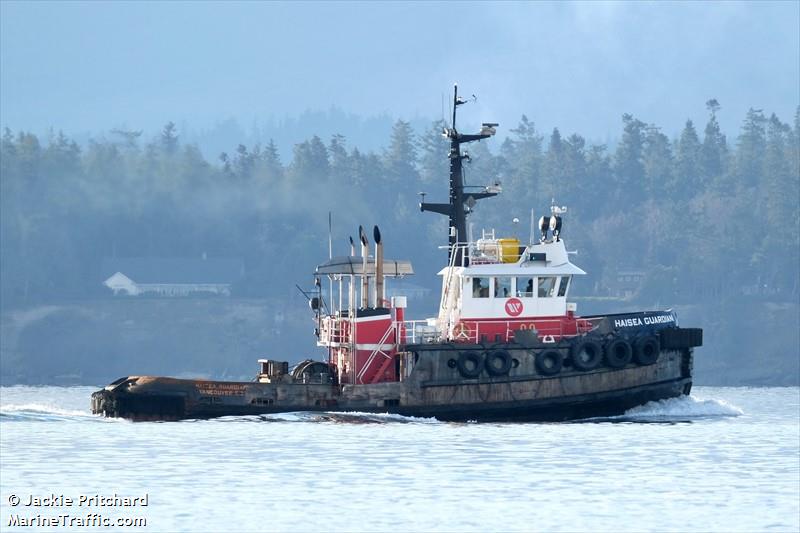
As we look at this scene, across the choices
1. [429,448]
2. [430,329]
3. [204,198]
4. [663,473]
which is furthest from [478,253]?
[204,198]

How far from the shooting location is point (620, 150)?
5945 inches

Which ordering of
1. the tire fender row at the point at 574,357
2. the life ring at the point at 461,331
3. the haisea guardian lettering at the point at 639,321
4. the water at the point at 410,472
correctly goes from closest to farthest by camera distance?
the water at the point at 410,472, the tire fender row at the point at 574,357, the life ring at the point at 461,331, the haisea guardian lettering at the point at 639,321

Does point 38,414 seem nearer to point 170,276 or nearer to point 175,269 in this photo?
point 170,276

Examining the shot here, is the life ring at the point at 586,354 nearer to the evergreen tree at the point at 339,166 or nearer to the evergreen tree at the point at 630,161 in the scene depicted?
the evergreen tree at the point at 339,166

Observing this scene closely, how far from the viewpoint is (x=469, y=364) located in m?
45.4

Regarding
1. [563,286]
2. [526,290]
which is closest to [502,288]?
[526,290]

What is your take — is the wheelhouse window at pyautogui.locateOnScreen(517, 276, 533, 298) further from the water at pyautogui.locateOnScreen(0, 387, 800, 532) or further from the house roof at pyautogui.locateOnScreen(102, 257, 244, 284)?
the house roof at pyautogui.locateOnScreen(102, 257, 244, 284)

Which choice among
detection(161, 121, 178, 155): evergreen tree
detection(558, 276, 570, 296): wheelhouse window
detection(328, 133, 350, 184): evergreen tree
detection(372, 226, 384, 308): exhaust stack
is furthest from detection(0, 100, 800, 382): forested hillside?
detection(372, 226, 384, 308): exhaust stack

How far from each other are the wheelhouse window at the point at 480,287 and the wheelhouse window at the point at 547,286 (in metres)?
1.40

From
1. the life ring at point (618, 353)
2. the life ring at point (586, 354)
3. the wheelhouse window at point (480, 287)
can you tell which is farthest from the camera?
the wheelhouse window at point (480, 287)

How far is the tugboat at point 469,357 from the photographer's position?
149 feet

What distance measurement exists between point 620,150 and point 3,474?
A: 119681mm

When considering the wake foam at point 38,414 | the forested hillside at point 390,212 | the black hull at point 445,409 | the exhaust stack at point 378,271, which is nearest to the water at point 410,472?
the wake foam at point 38,414

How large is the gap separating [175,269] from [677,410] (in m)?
85.2
